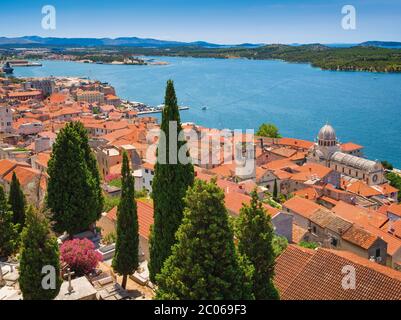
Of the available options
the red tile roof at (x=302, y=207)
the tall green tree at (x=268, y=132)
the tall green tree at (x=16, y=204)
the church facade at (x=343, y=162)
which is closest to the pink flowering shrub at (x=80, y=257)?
the tall green tree at (x=16, y=204)

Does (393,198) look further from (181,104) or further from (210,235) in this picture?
(181,104)

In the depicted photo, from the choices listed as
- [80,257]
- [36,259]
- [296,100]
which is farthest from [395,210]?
[296,100]

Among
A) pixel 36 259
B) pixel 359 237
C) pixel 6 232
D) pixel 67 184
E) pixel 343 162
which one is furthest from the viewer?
pixel 343 162

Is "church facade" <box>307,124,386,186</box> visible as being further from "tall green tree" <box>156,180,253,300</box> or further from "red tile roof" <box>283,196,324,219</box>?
"tall green tree" <box>156,180,253,300</box>

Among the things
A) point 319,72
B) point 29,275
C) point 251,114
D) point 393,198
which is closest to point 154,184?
point 29,275

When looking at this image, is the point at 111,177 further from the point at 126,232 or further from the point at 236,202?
the point at 126,232

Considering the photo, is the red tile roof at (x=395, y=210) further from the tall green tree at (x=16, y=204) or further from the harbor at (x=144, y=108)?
the harbor at (x=144, y=108)

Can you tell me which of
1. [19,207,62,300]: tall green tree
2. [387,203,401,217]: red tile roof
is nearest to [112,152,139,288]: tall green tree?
[19,207,62,300]: tall green tree
